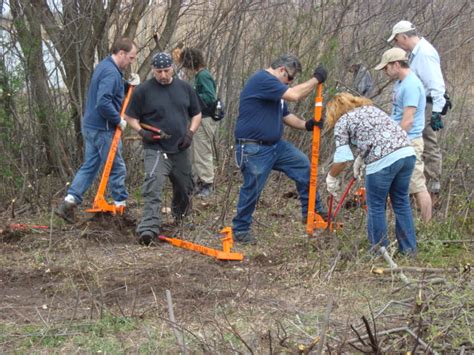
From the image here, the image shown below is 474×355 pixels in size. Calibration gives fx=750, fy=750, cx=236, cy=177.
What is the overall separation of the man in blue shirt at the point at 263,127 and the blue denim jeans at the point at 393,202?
3.96 feet

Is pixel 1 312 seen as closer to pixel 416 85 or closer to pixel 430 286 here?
pixel 430 286

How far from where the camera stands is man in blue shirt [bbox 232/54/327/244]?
22.7 ft

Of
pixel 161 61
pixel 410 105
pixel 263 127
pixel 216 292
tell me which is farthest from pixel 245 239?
pixel 410 105

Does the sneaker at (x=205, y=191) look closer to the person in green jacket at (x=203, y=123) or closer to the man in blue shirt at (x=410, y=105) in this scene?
the person in green jacket at (x=203, y=123)

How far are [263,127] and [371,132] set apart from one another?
1.29m

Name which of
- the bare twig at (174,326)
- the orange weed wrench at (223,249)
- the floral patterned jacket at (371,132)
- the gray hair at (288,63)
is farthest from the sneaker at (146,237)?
the bare twig at (174,326)

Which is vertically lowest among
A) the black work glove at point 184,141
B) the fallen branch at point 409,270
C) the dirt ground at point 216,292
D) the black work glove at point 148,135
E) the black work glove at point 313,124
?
the dirt ground at point 216,292

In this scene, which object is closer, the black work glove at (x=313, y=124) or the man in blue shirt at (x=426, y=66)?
the black work glove at (x=313, y=124)

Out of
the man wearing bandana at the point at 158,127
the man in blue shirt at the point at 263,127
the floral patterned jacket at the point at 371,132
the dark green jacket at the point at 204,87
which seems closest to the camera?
the floral patterned jacket at the point at 371,132

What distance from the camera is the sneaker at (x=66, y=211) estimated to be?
7.54 meters

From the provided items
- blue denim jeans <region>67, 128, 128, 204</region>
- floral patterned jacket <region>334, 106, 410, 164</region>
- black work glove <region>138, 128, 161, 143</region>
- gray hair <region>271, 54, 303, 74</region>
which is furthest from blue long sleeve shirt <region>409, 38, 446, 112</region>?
blue denim jeans <region>67, 128, 128, 204</region>

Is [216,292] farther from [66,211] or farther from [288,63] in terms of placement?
[66,211]

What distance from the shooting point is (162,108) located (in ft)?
23.8

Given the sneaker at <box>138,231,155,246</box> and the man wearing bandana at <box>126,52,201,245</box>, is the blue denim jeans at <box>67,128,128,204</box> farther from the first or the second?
the sneaker at <box>138,231,155,246</box>
